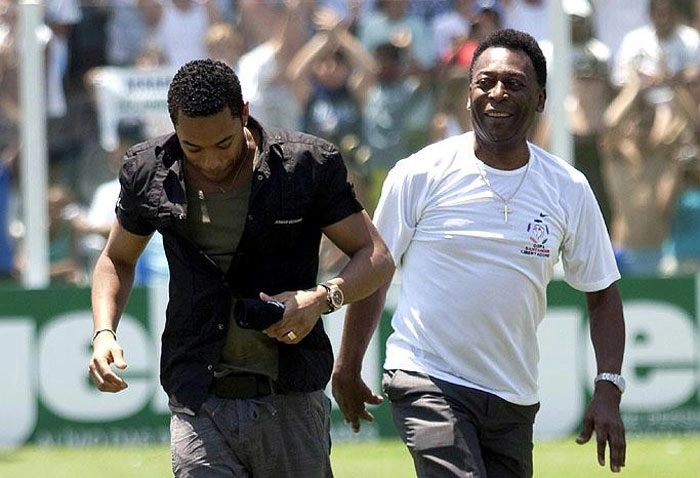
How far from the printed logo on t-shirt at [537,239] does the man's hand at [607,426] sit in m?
0.59

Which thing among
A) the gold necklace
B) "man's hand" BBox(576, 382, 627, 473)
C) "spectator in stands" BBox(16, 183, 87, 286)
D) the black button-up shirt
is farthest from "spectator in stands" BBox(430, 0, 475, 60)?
the black button-up shirt

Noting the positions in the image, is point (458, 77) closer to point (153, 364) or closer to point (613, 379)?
point (153, 364)

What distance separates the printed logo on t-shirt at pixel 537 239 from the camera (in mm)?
6117

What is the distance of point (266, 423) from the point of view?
18.5ft

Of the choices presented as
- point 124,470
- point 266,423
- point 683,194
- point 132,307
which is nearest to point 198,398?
point 266,423

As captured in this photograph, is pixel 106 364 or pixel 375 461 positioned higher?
pixel 106 364

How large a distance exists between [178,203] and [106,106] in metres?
7.20

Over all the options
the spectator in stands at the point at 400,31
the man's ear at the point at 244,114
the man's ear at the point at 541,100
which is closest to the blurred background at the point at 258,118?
the spectator in stands at the point at 400,31

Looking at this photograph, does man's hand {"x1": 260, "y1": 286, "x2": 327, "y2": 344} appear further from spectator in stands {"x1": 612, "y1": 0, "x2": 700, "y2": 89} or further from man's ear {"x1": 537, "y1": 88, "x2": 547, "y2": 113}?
spectator in stands {"x1": 612, "y1": 0, "x2": 700, "y2": 89}

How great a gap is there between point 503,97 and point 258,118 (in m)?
6.45

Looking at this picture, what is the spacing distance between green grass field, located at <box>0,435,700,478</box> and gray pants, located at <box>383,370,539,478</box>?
4.69 metres

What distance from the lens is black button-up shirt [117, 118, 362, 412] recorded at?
18.3 ft

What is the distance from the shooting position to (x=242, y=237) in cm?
557

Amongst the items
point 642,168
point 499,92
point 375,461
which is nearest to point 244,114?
point 499,92
